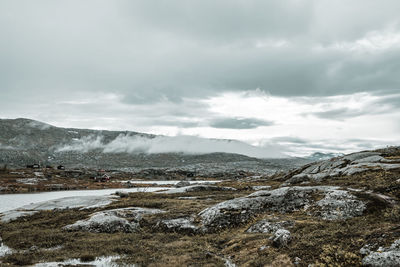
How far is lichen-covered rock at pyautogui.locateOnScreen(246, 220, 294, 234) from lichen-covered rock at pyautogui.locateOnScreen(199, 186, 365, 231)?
3.22 m

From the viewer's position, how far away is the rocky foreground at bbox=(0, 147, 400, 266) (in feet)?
Answer: 52.1

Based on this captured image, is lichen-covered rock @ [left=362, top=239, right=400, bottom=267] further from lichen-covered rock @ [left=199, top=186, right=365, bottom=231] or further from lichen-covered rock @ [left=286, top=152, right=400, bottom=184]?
lichen-covered rock @ [left=286, top=152, right=400, bottom=184]

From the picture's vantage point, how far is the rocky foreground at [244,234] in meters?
15.9

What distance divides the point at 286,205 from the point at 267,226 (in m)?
6.54

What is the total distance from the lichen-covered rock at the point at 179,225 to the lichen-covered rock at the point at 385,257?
17744mm

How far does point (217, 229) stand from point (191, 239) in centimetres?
371

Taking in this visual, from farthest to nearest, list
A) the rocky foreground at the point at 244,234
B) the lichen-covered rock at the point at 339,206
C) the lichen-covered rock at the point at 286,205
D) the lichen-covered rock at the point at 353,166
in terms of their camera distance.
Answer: the lichen-covered rock at the point at 353,166 < the lichen-covered rock at the point at 286,205 < the lichen-covered rock at the point at 339,206 < the rocky foreground at the point at 244,234

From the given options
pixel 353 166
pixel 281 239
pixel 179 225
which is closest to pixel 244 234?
pixel 281 239

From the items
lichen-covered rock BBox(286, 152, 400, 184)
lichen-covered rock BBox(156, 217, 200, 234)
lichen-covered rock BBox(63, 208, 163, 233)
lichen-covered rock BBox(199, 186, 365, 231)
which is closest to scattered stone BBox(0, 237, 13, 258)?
lichen-covered rock BBox(63, 208, 163, 233)

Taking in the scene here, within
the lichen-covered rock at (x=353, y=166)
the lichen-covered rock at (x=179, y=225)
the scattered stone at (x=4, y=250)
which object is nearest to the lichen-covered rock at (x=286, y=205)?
the lichen-covered rock at (x=179, y=225)

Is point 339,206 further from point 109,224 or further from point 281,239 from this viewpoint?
point 109,224

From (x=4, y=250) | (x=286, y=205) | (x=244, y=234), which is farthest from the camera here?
(x=286, y=205)

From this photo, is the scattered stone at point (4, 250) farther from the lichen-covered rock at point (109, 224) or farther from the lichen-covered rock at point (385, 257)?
the lichen-covered rock at point (385, 257)

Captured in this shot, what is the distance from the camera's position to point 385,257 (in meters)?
12.8
